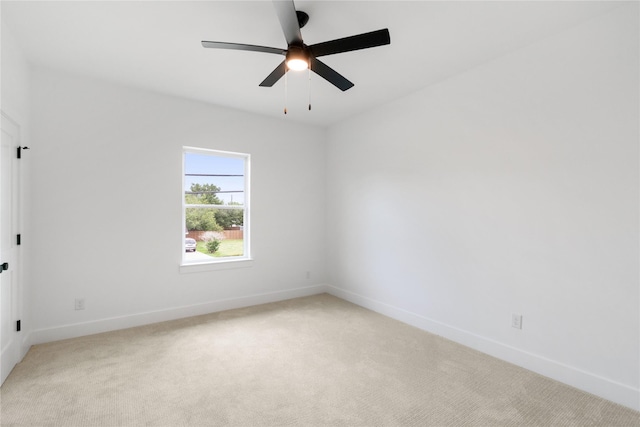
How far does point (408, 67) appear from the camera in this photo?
3006 mm

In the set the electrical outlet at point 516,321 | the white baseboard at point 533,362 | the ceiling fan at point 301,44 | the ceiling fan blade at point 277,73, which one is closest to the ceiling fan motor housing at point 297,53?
the ceiling fan at point 301,44

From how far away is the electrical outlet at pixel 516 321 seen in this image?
8.80ft

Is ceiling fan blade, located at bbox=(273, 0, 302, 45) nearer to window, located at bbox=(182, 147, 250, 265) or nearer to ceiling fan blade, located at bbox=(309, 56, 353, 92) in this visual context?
ceiling fan blade, located at bbox=(309, 56, 353, 92)

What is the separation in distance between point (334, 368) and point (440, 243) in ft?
5.51

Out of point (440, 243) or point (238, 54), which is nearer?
point (238, 54)

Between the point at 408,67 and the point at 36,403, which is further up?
the point at 408,67

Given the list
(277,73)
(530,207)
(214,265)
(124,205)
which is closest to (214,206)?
(214,265)

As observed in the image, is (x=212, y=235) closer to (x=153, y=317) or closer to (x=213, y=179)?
(x=213, y=179)

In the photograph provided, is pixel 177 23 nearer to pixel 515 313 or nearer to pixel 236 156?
pixel 236 156

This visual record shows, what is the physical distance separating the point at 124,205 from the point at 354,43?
2955 mm

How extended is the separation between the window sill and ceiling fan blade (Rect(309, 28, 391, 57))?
9.47ft

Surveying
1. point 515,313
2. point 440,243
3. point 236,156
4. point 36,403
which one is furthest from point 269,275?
point 515,313

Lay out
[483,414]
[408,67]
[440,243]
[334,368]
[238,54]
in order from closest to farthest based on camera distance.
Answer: [483,414] < [334,368] < [238,54] < [408,67] < [440,243]

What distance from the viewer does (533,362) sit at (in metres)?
2.58
